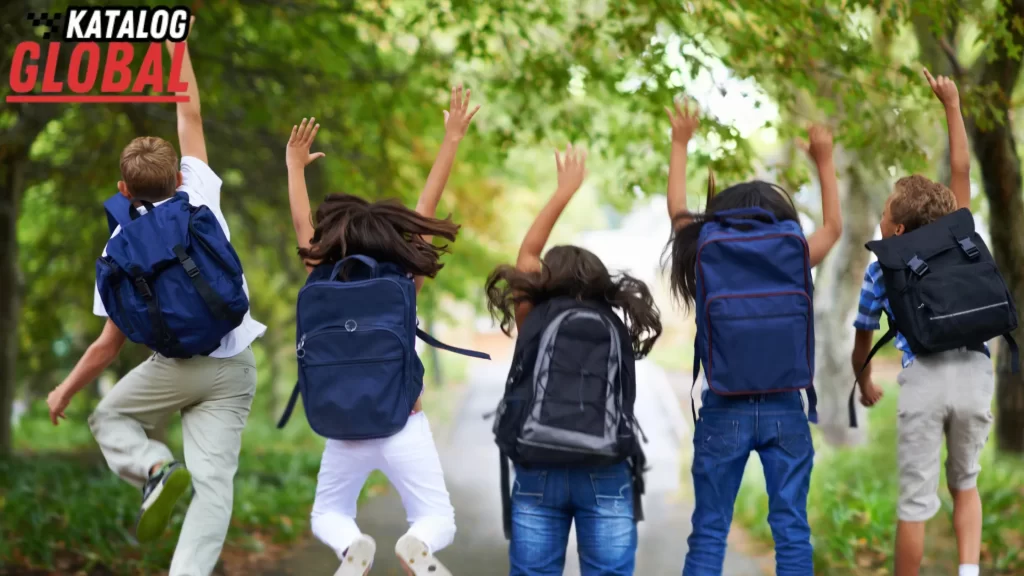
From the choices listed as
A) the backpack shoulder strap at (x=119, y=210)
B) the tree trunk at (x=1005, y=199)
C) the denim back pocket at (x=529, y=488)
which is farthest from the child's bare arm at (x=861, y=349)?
the backpack shoulder strap at (x=119, y=210)

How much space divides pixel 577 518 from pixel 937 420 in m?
1.63

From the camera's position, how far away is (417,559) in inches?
144

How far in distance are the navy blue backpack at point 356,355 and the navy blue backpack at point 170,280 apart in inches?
14.8

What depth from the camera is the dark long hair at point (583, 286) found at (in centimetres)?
381

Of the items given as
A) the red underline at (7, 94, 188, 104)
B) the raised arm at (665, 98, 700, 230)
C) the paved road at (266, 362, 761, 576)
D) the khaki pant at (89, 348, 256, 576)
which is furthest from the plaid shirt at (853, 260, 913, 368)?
the red underline at (7, 94, 188, 104)

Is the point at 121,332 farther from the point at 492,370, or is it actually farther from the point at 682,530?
the point at 492,370

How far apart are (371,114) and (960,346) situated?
20.3ft

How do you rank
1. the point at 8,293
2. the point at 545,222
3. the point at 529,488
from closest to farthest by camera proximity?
the point at 529,488 → the point at 545,222 → the point at 8,293

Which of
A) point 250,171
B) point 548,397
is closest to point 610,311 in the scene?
point 548,397

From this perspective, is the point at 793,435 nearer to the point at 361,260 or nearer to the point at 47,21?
the point at 361,260

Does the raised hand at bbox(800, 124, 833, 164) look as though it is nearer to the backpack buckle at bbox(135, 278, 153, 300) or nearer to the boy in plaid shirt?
the boy in plaid shirt

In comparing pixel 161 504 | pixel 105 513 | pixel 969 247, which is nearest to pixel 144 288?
pixel 161 504

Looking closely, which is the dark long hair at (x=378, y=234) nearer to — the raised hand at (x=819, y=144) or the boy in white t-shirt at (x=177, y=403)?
the boy in white t-shirt at (x=177, y=403)

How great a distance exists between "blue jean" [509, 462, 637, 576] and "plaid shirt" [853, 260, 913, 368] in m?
1.32
